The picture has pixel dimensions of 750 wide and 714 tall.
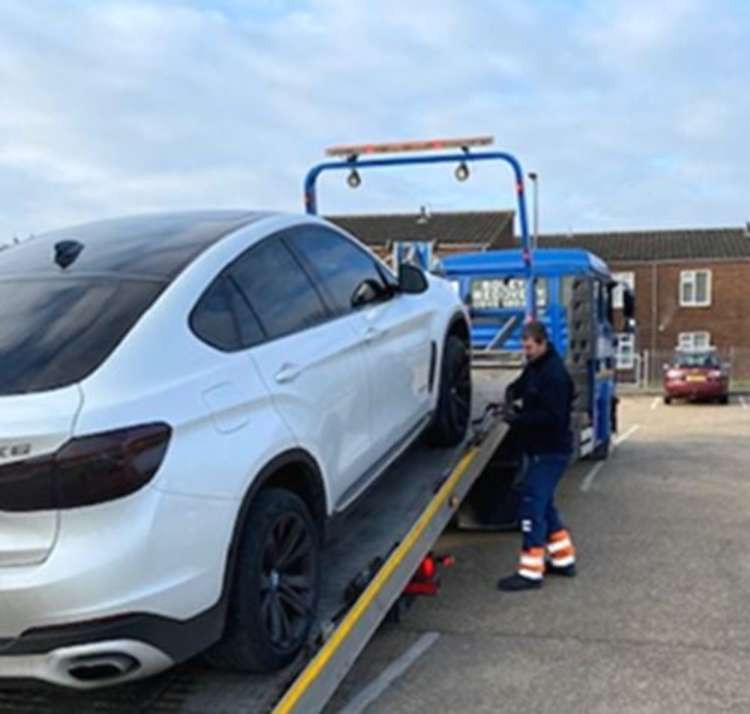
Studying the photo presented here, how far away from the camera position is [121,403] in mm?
2797

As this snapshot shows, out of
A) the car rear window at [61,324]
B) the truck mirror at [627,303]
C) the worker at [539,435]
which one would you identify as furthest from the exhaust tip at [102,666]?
the truck mirror at [627,303]

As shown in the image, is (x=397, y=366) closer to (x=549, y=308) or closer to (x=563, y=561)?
(x=563, y=561)

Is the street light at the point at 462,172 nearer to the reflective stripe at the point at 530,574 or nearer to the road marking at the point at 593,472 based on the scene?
Answer: the reflective stripe at the point at 530,574

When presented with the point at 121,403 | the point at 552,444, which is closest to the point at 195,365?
the point at 121,403

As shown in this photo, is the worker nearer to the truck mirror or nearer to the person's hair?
the person's hair

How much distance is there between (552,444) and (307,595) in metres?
3.03

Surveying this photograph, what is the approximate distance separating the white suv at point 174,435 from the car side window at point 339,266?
0.02 metres

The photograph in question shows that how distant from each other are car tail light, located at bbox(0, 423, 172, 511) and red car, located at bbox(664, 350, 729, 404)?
1075 inches

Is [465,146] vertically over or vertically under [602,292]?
over

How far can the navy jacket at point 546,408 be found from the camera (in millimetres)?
6445

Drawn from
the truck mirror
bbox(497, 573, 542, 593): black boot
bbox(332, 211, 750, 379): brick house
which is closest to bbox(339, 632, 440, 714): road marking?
bbox(497, 573, 542, 593): black boot

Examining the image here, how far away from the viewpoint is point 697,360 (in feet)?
94.4

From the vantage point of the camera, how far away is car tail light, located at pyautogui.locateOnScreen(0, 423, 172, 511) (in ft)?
8.72

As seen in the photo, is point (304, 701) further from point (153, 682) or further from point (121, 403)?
point (121, 403)
